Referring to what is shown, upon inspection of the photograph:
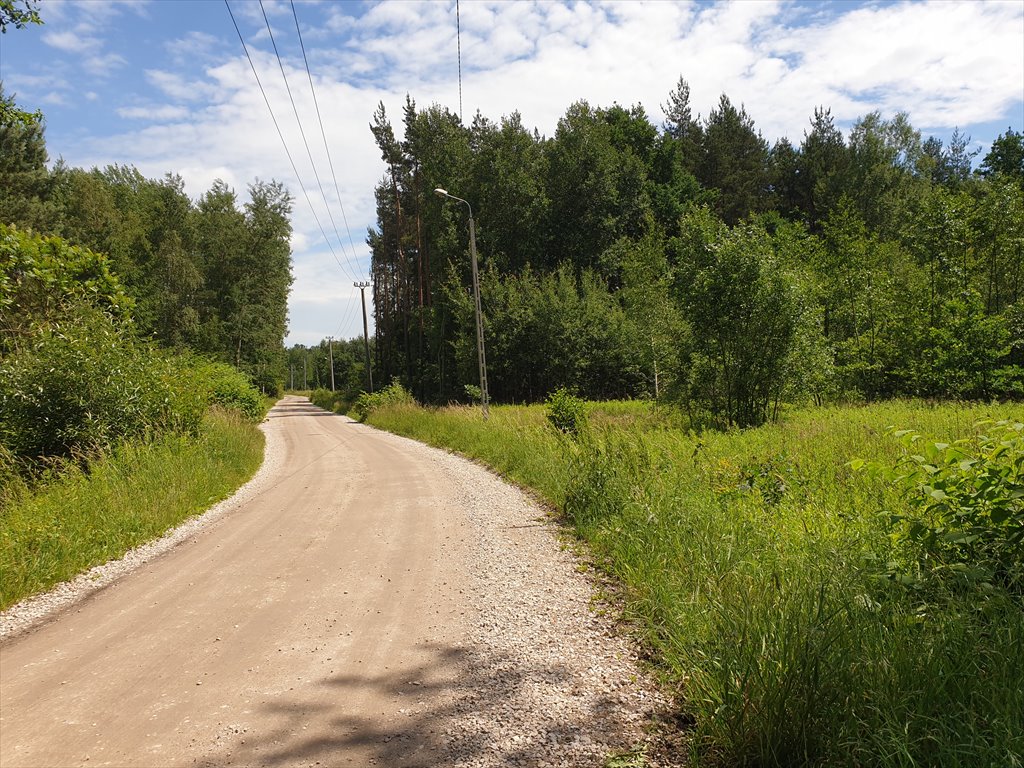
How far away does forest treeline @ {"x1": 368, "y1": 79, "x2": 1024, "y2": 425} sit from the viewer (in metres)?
15.8

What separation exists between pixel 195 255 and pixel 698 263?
4381 centimetres

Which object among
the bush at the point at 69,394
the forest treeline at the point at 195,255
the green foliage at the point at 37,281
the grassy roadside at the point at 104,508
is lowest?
the grassy roadside at the point at 104,508

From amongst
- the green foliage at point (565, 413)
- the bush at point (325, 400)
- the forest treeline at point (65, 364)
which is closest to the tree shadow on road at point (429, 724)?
the forest treeline at point (65, 364)

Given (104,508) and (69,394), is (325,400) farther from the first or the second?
(104,508)

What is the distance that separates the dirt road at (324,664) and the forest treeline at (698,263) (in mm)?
11232

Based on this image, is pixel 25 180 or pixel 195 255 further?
pixel 195 255

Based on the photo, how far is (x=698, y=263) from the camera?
51.9 feet

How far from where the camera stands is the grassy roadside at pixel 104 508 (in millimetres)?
5633

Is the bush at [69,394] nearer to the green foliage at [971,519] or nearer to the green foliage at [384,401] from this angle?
the green foliage at [971,519]

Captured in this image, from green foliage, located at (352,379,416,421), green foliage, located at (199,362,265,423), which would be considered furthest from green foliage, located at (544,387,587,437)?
green foliage, located at (199,362,265,423)

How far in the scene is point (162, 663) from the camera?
12.5 feet

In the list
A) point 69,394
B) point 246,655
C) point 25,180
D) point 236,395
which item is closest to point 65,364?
point 69,394

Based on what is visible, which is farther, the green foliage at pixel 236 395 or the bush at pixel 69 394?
the green foliage at pixel 236 395

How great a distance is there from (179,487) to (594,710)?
8199mm
